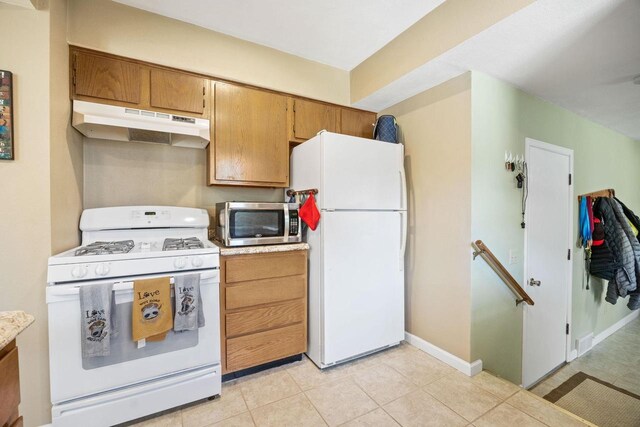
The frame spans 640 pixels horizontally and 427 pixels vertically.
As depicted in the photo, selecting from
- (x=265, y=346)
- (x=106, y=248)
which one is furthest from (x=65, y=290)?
(x=265, y=346)

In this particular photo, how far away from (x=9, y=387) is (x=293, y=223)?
1.65 meters

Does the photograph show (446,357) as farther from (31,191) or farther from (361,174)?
(31,191)

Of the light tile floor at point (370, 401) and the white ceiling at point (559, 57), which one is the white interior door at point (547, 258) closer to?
the white ceiling at point (559, 57)

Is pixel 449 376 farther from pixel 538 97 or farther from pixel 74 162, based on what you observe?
pixel 74 162

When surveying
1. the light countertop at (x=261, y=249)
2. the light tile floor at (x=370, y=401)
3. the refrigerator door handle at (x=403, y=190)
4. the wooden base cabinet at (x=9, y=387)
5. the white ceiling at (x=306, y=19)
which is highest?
the white ceiling at (x=306, y=19)

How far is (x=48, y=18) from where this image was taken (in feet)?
4.95

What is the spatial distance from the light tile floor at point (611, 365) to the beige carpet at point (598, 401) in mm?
76

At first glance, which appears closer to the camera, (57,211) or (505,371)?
(57,211)

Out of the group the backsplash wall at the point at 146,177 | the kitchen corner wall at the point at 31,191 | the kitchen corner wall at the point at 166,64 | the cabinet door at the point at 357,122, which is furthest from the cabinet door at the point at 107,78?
the cabinet door at the point at 357,122

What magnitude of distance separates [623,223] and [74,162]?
17.0 feet

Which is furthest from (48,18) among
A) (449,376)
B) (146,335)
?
(449,376)

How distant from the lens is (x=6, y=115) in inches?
56.1

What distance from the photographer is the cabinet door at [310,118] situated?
100 inches

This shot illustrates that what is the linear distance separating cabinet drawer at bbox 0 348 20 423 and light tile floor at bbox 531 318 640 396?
3408mm
